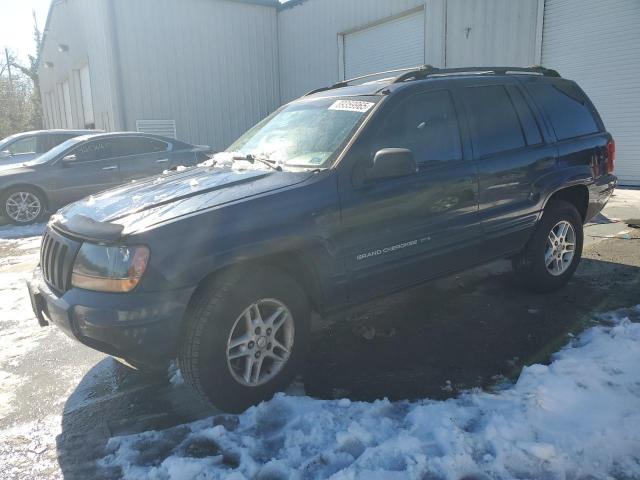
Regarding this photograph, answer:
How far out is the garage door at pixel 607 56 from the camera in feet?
31.6

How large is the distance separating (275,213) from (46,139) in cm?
1016

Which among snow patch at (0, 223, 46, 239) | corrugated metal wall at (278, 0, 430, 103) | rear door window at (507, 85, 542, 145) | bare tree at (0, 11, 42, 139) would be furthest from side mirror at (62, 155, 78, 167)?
bare tree at (0, 11, 42, 139)

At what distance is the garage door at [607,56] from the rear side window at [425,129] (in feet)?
26.4

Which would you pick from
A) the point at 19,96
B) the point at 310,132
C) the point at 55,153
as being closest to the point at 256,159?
the point at 310,132

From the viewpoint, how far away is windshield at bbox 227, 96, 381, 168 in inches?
128

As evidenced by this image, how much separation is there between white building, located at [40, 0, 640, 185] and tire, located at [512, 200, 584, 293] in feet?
22.5

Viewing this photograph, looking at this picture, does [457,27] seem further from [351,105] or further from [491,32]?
[351,105]

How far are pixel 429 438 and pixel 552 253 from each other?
104 inches

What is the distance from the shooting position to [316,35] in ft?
50.3

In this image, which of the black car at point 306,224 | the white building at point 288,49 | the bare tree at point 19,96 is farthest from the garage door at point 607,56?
the bare tree at point 19,96

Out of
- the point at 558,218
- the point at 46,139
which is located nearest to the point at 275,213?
the point at 558,218

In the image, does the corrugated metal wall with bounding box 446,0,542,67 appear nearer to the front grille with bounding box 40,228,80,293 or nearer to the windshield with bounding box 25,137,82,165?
the windshield with bounding box 25,137,82,165

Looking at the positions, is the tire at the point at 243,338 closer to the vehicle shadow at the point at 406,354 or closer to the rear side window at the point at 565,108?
the vehicle shadow at the point at 406,354

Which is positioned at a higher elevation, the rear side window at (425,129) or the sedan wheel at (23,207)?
the rear side window at (425,129)
